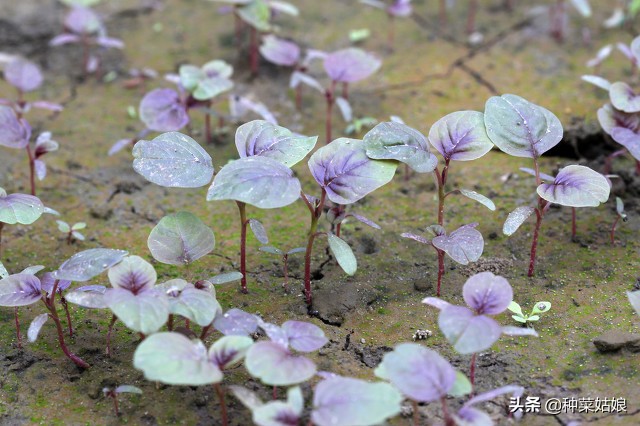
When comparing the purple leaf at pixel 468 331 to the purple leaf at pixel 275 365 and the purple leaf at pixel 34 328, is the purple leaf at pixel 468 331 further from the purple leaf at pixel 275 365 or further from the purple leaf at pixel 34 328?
the purple leaf at pixel 34 328

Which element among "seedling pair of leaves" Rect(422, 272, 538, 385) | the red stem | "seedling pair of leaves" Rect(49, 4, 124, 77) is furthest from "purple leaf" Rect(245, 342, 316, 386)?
A: "seedling pair of leaves" Rect(49, 4, 124, 77)

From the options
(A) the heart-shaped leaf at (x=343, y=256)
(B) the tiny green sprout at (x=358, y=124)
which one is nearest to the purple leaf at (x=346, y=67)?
(B) the tiny green sprout at (x=358, y=124)

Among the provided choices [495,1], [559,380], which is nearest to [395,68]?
[495,1]

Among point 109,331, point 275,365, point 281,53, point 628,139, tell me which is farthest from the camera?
point 281,53

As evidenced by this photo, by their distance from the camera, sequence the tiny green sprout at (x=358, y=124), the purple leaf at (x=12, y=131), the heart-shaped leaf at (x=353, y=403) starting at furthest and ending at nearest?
1. the tiny green sprout at (x=358, y=124)
2. the purple leaf at (x=12, y=131)
3. the heart-shaped leaf at (x=353, y=403)

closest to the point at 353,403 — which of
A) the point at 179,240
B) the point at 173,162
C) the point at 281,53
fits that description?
the point at 179,240

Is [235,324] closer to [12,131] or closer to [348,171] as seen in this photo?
[348,171]
